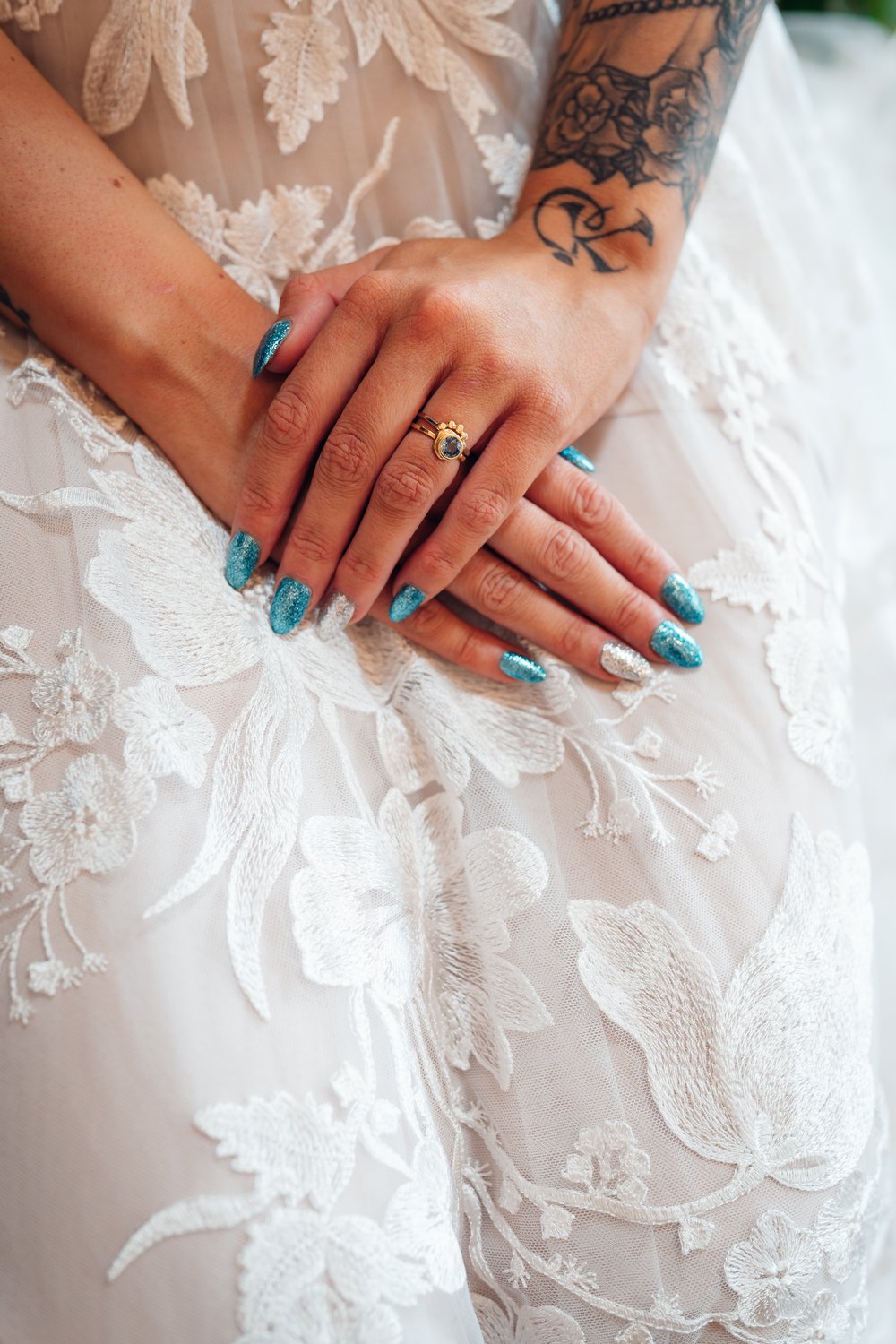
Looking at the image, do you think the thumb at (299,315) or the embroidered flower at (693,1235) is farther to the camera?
the thumb at (299,315)

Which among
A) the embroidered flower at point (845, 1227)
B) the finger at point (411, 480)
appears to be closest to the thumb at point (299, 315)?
the finger at point (411, 480)

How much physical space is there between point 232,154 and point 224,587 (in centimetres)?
A: 39

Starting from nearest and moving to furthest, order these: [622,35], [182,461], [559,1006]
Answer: [559,1006]
[182,461]
[622,35]

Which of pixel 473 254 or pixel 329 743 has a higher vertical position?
pixel 473 254

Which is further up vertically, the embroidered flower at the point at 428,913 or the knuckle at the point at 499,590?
the knuckle at the point at 499,590

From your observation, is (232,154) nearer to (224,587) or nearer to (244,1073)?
(224,587)

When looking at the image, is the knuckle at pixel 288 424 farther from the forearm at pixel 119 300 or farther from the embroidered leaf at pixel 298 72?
the embroidered leaf at pixel 298 72

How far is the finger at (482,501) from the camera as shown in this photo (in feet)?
2.26

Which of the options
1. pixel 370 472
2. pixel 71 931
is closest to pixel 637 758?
pixel 370 472

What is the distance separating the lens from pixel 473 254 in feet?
2.43

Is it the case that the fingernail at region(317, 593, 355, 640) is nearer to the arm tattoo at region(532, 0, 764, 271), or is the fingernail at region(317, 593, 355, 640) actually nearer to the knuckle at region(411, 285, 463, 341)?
the knuckle at region(411, 285, 463, 341)

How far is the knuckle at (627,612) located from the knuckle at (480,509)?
115 mm

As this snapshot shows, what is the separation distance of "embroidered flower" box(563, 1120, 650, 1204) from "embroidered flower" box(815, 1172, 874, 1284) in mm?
131

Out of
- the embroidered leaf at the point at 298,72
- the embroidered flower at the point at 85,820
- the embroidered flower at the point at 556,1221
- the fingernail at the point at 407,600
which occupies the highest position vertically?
the embroidered leaf at the point at 298,72
